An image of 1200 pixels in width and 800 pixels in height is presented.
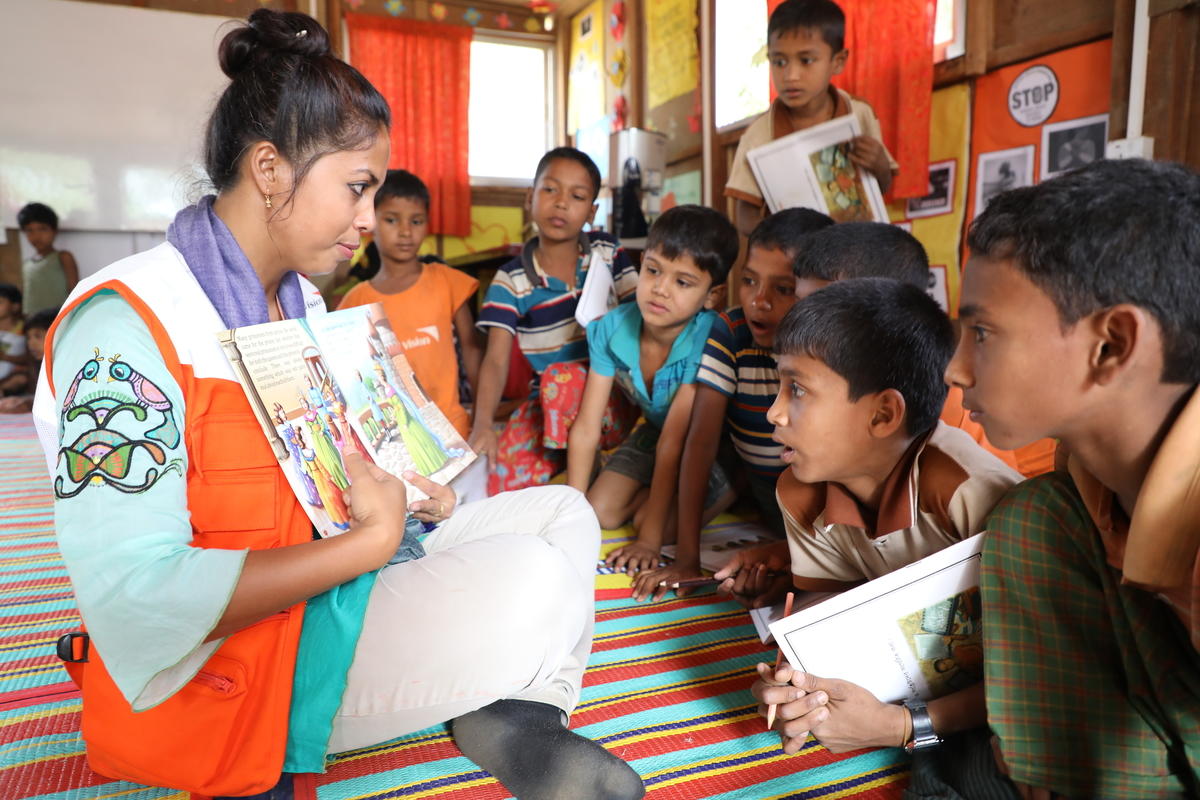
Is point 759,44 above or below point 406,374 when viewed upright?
above

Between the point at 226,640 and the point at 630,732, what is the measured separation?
0.55 metres

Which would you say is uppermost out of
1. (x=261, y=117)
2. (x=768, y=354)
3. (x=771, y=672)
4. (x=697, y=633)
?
(x=261, y=117)

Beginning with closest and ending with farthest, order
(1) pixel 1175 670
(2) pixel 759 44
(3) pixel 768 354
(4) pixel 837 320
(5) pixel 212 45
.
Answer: (1) pixel 1175 670 → (4) pixel 837 320 → (3) pixel 768 354 → (2) pixel 759 44 → (5) pixel 212 45

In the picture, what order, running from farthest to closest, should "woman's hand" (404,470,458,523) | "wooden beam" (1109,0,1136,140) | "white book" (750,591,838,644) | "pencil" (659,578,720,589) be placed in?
"wooden beam" (1109,0,1136,140), "pencil" (659,578,720,589), "white book" (750,591,838,644), "woman's hand" (404,470,458,523)

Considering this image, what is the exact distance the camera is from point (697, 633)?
139cm

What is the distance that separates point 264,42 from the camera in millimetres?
926

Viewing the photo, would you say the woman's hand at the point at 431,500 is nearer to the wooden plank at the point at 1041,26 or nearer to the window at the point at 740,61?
the wooden plank at the point at 1041,26

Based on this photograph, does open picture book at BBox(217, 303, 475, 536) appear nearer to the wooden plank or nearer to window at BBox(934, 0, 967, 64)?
the wooden plank

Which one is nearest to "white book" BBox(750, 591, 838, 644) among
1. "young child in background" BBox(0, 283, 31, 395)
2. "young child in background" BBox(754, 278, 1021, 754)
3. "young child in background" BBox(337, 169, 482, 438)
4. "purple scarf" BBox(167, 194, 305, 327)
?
"young child in background" BBox(754, 278, 1021, 754)

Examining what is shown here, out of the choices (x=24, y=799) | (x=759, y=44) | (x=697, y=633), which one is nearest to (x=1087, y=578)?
(x=697, y=633)

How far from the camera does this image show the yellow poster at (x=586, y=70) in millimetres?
5379

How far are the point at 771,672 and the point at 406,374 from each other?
0.64 m

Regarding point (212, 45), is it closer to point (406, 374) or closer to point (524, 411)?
point (524, 411)

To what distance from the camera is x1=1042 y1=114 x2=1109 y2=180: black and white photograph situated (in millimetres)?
2273
